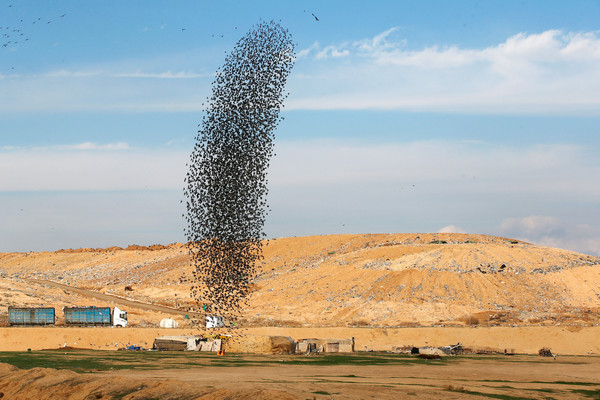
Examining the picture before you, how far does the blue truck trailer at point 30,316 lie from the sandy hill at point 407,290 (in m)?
8.87

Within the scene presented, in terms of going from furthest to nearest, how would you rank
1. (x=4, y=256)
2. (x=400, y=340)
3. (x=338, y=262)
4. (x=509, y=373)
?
(x=4, y=256) → (x=338, y=262) → (x=400, y=340) → (x=509, y=373)

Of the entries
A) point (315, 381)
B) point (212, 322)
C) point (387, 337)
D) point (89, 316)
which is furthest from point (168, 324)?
point (315, 381)

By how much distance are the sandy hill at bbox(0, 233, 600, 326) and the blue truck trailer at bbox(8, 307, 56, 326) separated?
8871 millimetres

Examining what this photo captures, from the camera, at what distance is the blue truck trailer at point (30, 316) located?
64188 mm

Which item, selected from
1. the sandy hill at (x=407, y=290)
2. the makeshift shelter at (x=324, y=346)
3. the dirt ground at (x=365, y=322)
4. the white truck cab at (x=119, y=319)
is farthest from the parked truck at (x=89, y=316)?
the makeshift shelter at (x=324, y=346)

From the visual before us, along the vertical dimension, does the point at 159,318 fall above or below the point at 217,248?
below

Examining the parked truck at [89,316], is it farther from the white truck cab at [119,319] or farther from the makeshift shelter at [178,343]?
the makeshift shelter at [178,343]

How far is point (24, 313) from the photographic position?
64188mm

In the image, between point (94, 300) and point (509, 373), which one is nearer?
point (509, 373)

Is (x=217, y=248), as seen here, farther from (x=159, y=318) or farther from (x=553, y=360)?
(x=159, y=318)

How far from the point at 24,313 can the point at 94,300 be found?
22.3 metres

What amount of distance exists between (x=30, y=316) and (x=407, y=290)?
44.2m

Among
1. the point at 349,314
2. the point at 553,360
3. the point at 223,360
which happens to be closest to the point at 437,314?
the point at 349,314

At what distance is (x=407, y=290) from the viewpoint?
81500mm
